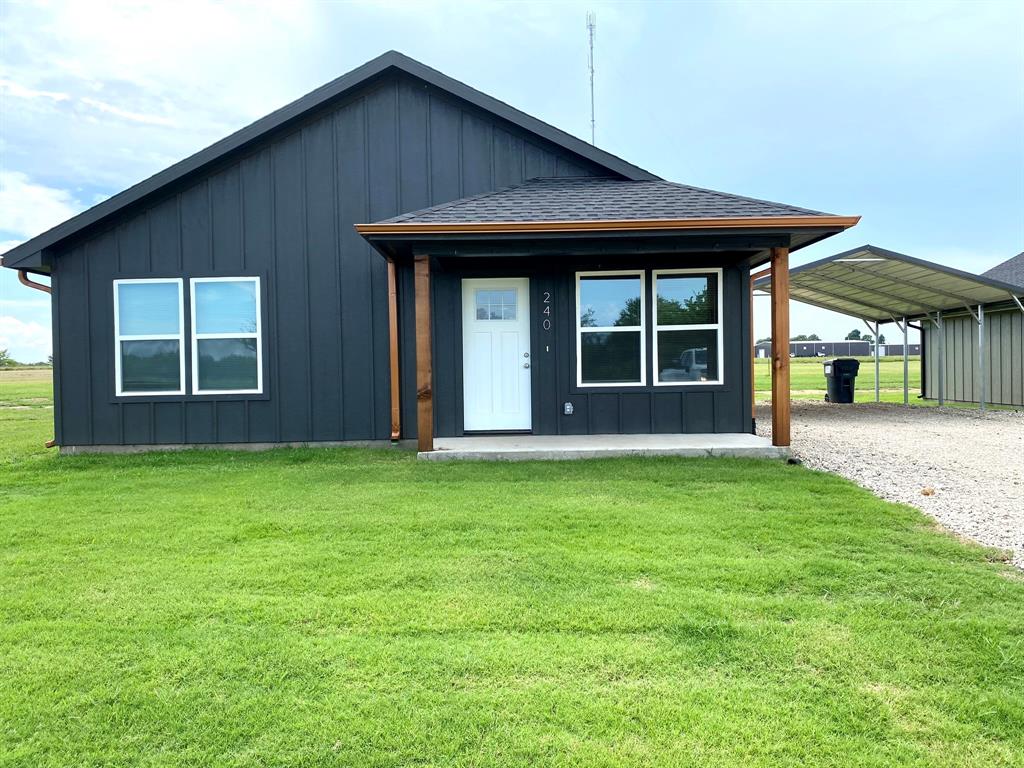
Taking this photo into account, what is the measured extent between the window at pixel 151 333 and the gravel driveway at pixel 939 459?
25.2 feet

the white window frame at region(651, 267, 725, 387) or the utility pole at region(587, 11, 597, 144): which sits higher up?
the utility pole at region(587, 11, 597, 144)

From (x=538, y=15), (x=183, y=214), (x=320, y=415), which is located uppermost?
(x=538, y=15)

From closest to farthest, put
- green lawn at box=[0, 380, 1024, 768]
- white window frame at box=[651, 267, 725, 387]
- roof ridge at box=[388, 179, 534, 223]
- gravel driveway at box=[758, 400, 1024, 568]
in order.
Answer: green lawn at box=[0, 380, 1024, 768] < gravel driveway at box=[758, 400, 1024, 568] < roof ridge at box=[388, 179, 534, 223] < white window frame at box=[651, 267, 725, 387]

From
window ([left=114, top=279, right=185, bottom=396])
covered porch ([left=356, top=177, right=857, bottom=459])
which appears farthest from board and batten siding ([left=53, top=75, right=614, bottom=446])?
covered porch ([left=356, top=177, right=857, bottom=459])

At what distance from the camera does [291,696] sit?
2.29 meters

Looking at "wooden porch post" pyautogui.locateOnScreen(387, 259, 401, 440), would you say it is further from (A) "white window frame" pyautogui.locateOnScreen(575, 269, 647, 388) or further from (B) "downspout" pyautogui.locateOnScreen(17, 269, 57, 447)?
(B) "downspout" pyautogui.locateOnScreen(17, 269, 57, 447)

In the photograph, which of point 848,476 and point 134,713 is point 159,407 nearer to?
point 134,713

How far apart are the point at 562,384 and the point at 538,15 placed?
1309 cm

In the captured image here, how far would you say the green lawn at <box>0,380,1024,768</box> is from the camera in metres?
2.06

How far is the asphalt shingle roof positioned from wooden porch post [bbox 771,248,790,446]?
534 millimetres

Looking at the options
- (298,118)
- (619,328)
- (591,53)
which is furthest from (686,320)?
(298,118)

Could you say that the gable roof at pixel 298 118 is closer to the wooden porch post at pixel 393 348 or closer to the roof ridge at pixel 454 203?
the roof ridge at pixel 454 203

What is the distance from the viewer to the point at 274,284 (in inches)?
325

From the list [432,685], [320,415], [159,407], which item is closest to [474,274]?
Answer: [320,415]
